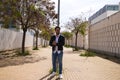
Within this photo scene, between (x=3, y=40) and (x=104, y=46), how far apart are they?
10302mm

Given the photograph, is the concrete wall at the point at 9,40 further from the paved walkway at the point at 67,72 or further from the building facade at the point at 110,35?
the paved walkway at the point at 67,72

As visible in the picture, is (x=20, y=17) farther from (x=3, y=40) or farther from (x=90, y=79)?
(x=90, y=79)

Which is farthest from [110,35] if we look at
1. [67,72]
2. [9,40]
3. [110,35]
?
[67,72]

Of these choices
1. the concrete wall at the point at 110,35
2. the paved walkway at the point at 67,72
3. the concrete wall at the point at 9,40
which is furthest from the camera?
the concrete wall at the point at 9,40

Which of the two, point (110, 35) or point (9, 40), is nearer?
point (110, 35)

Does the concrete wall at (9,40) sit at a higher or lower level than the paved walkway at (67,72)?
higher

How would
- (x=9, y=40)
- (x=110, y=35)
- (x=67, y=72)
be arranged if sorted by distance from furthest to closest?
1. (x=9, y=40)
2. (x=110, y=35)
3. (x=67, y=72)

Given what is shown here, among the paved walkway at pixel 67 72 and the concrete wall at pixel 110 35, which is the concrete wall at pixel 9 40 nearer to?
the concrete wall at pixel 110 35

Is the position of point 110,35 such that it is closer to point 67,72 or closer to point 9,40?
point 9,40

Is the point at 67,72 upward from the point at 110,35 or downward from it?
downward

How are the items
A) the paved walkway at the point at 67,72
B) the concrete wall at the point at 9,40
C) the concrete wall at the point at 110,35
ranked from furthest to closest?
the concrete wall at the point at 9,40, the concrete wall at the point at 110,35, the paved walkway at the point at 67,72

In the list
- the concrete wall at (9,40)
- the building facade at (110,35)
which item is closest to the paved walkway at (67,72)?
the building facade at (110,35)

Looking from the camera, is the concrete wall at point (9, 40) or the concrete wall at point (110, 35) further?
the concrete wall at point (9, 40)

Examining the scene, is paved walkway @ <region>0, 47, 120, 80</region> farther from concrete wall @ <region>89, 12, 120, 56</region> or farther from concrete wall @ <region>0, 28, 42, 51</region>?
concrete wall @ <region>0, 28, 42, 51</region>
